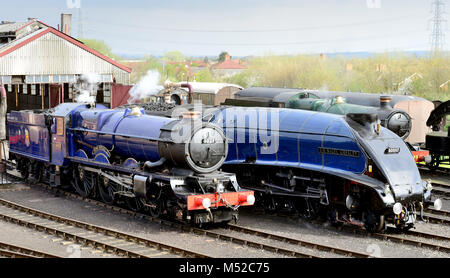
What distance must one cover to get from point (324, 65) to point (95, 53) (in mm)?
37140

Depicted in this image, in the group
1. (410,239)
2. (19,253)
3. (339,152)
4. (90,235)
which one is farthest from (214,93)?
(19,253)

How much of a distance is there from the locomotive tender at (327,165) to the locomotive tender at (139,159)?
5.65 ft

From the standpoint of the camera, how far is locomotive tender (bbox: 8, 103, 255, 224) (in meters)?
13.7

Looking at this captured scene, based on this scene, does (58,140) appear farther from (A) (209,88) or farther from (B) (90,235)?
(A) (209,88)

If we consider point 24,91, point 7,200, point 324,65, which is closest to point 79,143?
point 7,200

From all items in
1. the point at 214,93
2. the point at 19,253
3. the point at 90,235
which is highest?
the point at 214,93

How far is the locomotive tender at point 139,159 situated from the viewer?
13.7 meters

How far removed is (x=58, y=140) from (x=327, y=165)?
859 cm

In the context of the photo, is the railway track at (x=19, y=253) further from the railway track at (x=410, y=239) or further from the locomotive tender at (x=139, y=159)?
the railway track at (x=410, y=239)

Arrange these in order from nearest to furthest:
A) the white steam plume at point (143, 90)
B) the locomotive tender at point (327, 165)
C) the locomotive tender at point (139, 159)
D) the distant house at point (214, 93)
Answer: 1. the locomotive tender at point (327, 165)
2. the locomotive tender at point (139, 159)
3. the white steam plume at point (143, 90)
4. the distant house at point (214, 93)

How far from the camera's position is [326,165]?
14.4 metres

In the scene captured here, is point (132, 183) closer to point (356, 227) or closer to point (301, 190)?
point (301, 190)

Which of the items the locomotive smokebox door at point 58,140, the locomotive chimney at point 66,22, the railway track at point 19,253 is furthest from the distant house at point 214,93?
the railway track at point 19,253

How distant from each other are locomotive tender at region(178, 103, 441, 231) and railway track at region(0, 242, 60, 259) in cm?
602
